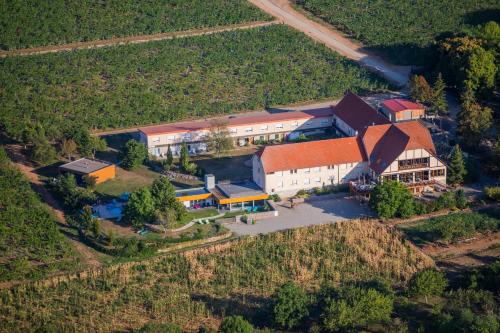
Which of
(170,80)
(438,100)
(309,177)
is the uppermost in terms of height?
(170,80)

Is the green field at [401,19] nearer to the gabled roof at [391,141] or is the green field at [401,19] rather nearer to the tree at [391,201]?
the gabled roof at [391,141]

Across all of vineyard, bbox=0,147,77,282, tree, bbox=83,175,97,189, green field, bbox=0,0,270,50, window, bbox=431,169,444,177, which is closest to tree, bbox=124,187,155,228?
vineyard, bbox=0,147,77,282

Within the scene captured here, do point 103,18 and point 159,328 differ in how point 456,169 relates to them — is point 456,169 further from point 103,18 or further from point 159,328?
point 103,18

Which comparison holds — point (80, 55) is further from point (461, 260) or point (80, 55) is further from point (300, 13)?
point (461, 260)

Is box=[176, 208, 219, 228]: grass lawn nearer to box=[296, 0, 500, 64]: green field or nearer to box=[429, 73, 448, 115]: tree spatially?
box=[429, 73, 448, 115]: tree

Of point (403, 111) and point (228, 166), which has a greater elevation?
point (403, 111)

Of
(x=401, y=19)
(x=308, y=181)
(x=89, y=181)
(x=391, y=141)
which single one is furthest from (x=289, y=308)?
(x=401, y=19)

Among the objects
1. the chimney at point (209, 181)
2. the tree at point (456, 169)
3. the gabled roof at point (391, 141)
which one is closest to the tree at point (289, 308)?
the chimney at point (209, 181)

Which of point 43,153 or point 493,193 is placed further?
point 43,153
